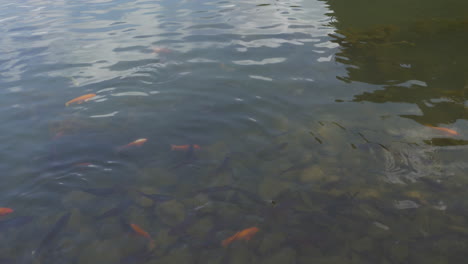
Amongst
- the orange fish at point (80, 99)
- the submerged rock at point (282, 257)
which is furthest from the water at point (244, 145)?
the orange fish at point (80, 99)

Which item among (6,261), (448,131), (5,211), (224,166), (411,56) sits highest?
(411,56)

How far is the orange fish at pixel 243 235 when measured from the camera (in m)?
3.82

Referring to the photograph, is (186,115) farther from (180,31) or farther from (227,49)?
(180,31)

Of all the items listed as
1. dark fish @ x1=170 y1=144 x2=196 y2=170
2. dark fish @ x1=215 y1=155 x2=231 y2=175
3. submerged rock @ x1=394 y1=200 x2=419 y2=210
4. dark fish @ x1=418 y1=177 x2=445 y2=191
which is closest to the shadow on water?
dark fish @ x1=418 y1=177 x2=445 y2=191

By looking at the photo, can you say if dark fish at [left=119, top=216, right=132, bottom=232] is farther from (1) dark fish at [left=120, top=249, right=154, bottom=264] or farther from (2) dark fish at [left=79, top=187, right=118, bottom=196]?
(2) dark fish at [left=79, top=187, right=118, bottom=196]

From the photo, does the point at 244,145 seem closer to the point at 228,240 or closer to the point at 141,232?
the point at 228,240

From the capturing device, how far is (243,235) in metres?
3.87

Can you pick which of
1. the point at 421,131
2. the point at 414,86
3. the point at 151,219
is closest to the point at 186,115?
the point at 151,219

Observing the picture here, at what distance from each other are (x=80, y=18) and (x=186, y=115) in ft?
31.4

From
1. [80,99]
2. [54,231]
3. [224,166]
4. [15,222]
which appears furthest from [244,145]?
[80,99]

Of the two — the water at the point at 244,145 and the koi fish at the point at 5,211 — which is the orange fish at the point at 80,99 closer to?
the water at the point at 244,145

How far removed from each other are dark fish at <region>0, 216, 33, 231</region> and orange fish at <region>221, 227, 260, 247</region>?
8.19ft

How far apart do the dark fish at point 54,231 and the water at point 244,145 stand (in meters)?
0.02

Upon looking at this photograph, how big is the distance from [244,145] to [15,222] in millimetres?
3223
